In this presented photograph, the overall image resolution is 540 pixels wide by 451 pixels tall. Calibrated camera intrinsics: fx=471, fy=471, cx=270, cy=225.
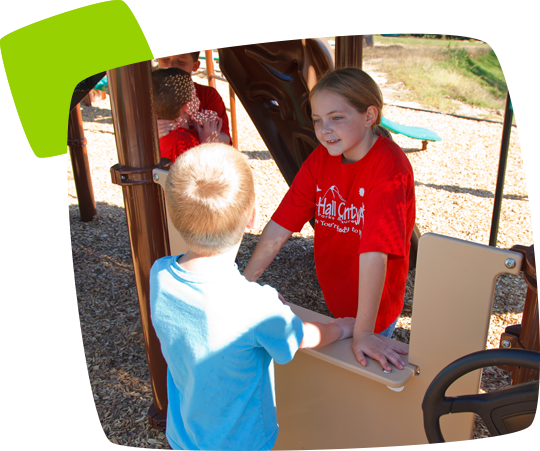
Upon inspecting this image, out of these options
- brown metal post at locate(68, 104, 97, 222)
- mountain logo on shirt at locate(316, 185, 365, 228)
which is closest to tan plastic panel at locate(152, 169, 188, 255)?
mountain logo on shirt at locate(316, 185, 365, 228)

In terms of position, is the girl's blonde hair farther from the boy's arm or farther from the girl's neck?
the boy's arm

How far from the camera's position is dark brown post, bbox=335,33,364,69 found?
2.95 meters

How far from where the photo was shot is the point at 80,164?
428 centimetres

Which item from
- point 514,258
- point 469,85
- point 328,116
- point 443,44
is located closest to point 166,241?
point 328,116

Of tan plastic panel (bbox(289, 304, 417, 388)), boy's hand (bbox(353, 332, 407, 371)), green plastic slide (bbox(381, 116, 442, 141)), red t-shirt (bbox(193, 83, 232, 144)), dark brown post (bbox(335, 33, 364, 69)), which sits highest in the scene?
dark brown post (bbox(335, 33, 364, 69))

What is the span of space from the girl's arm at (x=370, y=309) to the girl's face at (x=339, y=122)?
39cm

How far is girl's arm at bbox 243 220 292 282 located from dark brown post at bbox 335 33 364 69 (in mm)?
1674

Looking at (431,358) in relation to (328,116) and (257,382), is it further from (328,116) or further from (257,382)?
(328,116)

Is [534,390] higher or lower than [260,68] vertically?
lower

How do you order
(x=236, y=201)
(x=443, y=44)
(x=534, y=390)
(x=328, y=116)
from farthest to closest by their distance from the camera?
1. (x=443, y=44)
2. (x=328, y=116)
3. (x=236, y=201)
4. (x=534, y=390)

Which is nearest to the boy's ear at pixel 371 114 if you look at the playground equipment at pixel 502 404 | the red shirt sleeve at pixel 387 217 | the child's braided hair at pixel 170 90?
the red shirt sleeve at pixel 387 217

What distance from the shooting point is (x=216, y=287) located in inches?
41.4

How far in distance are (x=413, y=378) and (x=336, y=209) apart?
608 mm

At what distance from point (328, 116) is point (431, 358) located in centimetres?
79
